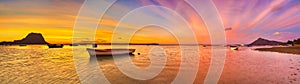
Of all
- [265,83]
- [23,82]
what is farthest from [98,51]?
[265,83]

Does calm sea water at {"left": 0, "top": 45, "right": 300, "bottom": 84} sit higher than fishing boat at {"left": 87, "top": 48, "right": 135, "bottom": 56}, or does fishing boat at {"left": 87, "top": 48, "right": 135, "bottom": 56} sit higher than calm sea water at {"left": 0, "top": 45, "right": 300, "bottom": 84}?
fishing boat at {"left": 87, "top": 48, "right": 135, "bottom": 56}

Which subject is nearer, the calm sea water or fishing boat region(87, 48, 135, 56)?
the calm sea water

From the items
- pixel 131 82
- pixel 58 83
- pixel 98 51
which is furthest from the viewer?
pixel 98 51

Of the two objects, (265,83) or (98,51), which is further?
(98,51)

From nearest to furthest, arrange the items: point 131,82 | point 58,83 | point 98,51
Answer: point 58,83 < point 131,82 < point 98,51

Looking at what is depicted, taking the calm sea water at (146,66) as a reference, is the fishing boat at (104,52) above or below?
above

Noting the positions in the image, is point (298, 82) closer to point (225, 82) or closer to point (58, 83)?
point (225, 82)

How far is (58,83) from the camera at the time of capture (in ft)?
46.9

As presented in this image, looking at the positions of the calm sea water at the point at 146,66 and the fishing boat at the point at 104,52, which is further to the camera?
the fishing boat at the point at 104,52

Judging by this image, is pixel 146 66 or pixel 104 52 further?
pixel 104 52

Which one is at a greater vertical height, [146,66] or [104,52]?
[104,52]

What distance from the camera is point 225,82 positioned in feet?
49.1

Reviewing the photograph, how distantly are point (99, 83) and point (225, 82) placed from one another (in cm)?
937

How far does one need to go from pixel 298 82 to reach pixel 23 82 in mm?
19933
